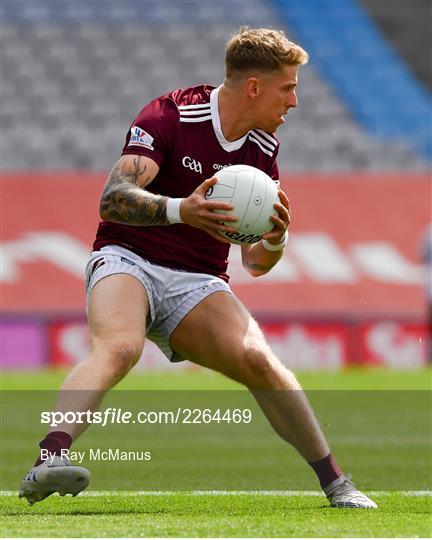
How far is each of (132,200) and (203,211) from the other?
336 mm

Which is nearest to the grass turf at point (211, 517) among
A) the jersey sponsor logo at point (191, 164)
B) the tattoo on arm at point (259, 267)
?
the tattoo on arm at point (259, 267)

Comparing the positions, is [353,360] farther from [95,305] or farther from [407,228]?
[95,305]

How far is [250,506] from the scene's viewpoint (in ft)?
18.5

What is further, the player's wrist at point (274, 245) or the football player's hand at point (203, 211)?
the player's wrist at point (274, 245)

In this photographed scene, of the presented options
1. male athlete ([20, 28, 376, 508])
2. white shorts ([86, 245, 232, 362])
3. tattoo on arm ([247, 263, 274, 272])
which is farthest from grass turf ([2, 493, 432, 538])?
tattoo on arm ([247, 263, 274, 272])

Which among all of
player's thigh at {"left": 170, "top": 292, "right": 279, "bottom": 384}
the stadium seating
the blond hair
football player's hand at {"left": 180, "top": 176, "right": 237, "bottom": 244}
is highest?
the stadium seating

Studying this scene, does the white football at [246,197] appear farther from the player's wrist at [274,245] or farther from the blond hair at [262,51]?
the blond hair at [262,51]

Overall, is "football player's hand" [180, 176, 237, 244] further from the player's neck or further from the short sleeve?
the player's neck

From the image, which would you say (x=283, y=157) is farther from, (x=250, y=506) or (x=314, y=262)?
(x=250, y=506)

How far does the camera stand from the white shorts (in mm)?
5496

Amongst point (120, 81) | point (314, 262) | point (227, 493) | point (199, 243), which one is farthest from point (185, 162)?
point (120, 81)

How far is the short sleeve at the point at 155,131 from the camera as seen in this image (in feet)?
17.6

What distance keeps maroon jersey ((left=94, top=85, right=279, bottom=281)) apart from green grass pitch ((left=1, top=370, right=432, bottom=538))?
111cm

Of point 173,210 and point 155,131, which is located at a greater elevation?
point 155,131
